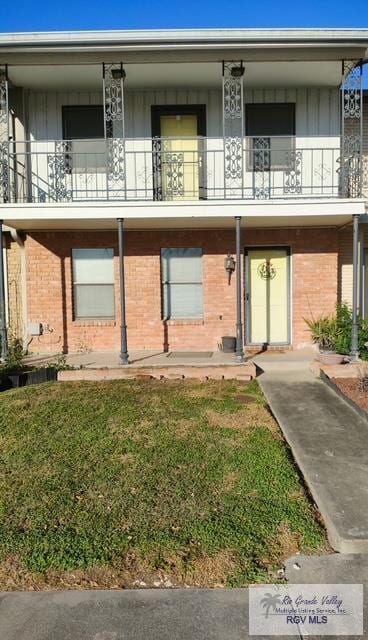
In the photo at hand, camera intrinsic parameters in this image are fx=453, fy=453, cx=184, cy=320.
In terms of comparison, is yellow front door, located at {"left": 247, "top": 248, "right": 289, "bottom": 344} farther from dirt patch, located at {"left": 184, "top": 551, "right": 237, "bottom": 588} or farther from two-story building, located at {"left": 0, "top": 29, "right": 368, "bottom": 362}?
dirt patch, located at {"left": 184, "top": 551, "right": 237, "bottom": 588}

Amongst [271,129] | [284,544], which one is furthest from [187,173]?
[284,544]

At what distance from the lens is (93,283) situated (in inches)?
409

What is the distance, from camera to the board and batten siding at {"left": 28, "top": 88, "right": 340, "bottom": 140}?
9953mm

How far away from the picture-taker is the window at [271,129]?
9930 millimetres

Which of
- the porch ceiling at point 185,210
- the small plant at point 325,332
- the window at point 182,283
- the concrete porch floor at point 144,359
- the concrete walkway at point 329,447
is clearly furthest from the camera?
the window at point 182,283

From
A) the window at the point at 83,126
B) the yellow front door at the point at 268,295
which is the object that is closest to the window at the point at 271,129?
the yellow front door at the point at 268,295

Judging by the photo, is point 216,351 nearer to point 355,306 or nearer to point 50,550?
point 355,306

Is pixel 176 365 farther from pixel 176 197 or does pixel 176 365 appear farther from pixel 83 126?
pixel 83 126

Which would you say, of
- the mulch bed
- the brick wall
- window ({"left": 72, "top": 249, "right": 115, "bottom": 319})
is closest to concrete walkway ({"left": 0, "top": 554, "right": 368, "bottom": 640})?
the mulch bed

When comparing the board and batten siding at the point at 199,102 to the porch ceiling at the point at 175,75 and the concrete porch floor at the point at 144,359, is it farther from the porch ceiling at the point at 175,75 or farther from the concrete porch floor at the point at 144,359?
the concrete porch floor at the point at 144,359

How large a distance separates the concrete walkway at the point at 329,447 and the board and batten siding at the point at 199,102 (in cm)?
565

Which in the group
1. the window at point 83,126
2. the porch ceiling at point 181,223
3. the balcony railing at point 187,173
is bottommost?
the porch ceiling at point 181,223

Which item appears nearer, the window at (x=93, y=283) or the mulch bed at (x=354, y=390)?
the mulch bed at (x=354, y=390)

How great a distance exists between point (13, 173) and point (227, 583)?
925 centimetres
